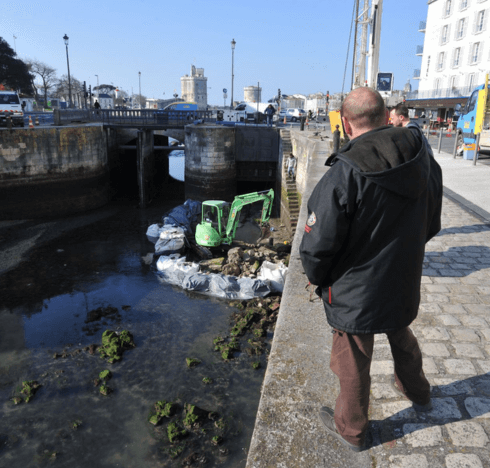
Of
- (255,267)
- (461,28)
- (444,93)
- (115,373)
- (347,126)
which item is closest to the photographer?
(347,126)

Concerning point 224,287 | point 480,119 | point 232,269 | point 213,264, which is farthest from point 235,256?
point 480,119

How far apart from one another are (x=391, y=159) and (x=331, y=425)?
1.58m

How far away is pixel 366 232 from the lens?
1969mm

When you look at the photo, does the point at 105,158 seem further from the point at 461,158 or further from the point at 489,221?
the point at 489,221

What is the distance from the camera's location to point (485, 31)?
33031 mm

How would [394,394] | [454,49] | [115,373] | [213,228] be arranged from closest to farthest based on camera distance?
[394,394]
[115,373]
[213,228]
[454,49]

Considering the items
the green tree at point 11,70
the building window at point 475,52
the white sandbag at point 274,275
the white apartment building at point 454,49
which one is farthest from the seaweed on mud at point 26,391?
the green tree at point 11,70

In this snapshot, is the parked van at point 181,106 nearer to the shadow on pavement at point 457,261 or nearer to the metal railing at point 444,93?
the metal railing at point 444,93

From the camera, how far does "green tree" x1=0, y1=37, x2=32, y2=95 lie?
43188 mm

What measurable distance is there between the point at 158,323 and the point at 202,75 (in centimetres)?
12433

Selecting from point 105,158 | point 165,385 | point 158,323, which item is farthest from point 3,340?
point 105,158

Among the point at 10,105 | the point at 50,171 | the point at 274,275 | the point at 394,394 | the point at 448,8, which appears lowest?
the point at 274,275

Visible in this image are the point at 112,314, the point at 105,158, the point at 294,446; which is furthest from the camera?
the point at 105,158

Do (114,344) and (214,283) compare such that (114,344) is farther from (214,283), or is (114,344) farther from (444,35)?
(444,35)
